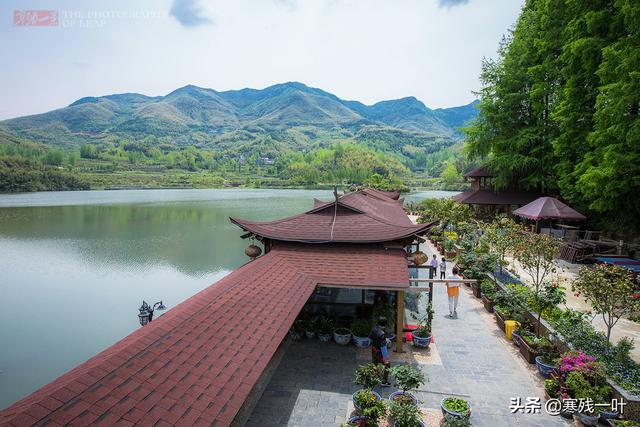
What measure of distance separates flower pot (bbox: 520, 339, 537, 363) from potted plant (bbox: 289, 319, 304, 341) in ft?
17.9

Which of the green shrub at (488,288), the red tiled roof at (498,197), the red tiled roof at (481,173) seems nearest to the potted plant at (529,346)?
the green shrub at (488,288)

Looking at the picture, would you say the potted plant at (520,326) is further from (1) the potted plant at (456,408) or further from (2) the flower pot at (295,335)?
(2) the flower pot at (295,335)

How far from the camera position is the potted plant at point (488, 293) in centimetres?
1144

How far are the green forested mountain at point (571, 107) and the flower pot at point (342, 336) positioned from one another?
12635mm

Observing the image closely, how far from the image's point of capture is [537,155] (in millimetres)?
22859

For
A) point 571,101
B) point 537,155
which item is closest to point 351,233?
point 571,101

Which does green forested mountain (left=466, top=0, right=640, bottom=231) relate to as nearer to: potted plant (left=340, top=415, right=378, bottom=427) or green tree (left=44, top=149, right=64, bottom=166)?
potted plant (left=340, top=415, right=378, bottom=427)

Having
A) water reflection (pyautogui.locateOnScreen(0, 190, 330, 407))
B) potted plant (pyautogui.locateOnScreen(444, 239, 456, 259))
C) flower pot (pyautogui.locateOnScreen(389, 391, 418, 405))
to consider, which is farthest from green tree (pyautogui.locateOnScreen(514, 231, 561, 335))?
water reflection (pyautogui.locateOnScreen(0, 190, 330, 407))

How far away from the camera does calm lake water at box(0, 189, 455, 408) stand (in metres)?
12.5

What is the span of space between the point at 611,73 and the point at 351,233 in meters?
13.0

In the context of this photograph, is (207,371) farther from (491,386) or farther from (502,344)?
(502,344)

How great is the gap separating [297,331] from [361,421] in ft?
12.7

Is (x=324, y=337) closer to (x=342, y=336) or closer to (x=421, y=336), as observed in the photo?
(x=342, y=336)

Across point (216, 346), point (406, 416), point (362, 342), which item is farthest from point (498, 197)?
point (216, 346)
